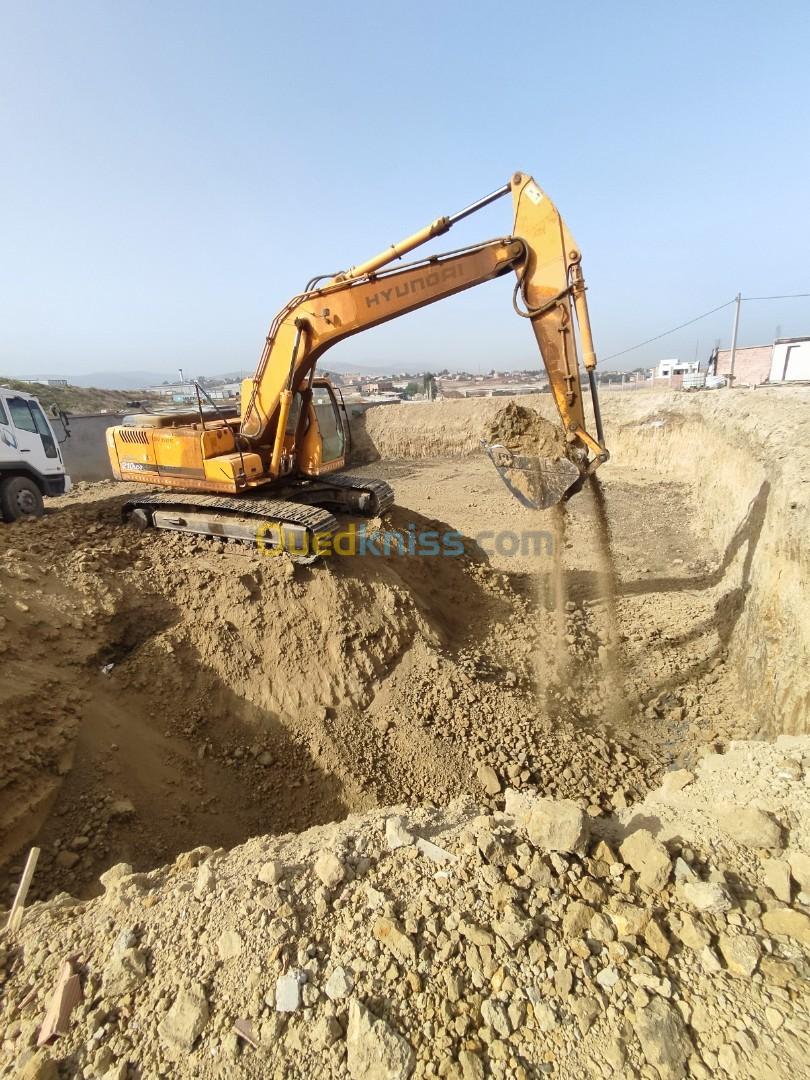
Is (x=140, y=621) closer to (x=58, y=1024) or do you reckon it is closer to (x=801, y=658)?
(x=58, y=1024)

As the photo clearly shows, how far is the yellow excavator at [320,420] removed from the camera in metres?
5.03

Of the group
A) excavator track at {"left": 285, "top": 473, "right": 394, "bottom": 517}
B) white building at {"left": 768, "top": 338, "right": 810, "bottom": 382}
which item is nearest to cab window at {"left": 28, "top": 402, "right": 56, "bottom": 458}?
excavator track at {"left": 285, "top": 473, "right": 394, "bottom": 517}

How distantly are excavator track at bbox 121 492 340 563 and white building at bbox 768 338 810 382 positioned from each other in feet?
106

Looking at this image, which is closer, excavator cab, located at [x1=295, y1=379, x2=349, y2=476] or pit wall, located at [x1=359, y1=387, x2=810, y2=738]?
pit wall, located at [x1=359, y1=387, x2=810, y2=738]

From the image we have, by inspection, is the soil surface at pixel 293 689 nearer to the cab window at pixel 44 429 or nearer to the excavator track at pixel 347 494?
the excavator track at pixel 347 494

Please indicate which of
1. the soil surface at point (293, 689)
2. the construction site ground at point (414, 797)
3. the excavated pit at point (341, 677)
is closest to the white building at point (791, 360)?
the construction site ground at point (414, 797)

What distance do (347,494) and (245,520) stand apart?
5.85 feet

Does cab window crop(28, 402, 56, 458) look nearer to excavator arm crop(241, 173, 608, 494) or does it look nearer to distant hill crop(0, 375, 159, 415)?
excavator arm crop(241, 173, 608, 494)

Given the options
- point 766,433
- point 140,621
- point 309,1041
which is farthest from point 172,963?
point 766,433

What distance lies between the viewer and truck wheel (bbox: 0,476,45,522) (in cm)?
793

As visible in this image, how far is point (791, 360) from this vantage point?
91.5ft

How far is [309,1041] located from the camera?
185 centimetres

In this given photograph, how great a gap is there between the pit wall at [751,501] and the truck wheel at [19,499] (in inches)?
403

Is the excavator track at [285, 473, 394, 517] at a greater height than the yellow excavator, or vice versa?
the yellow excavator
